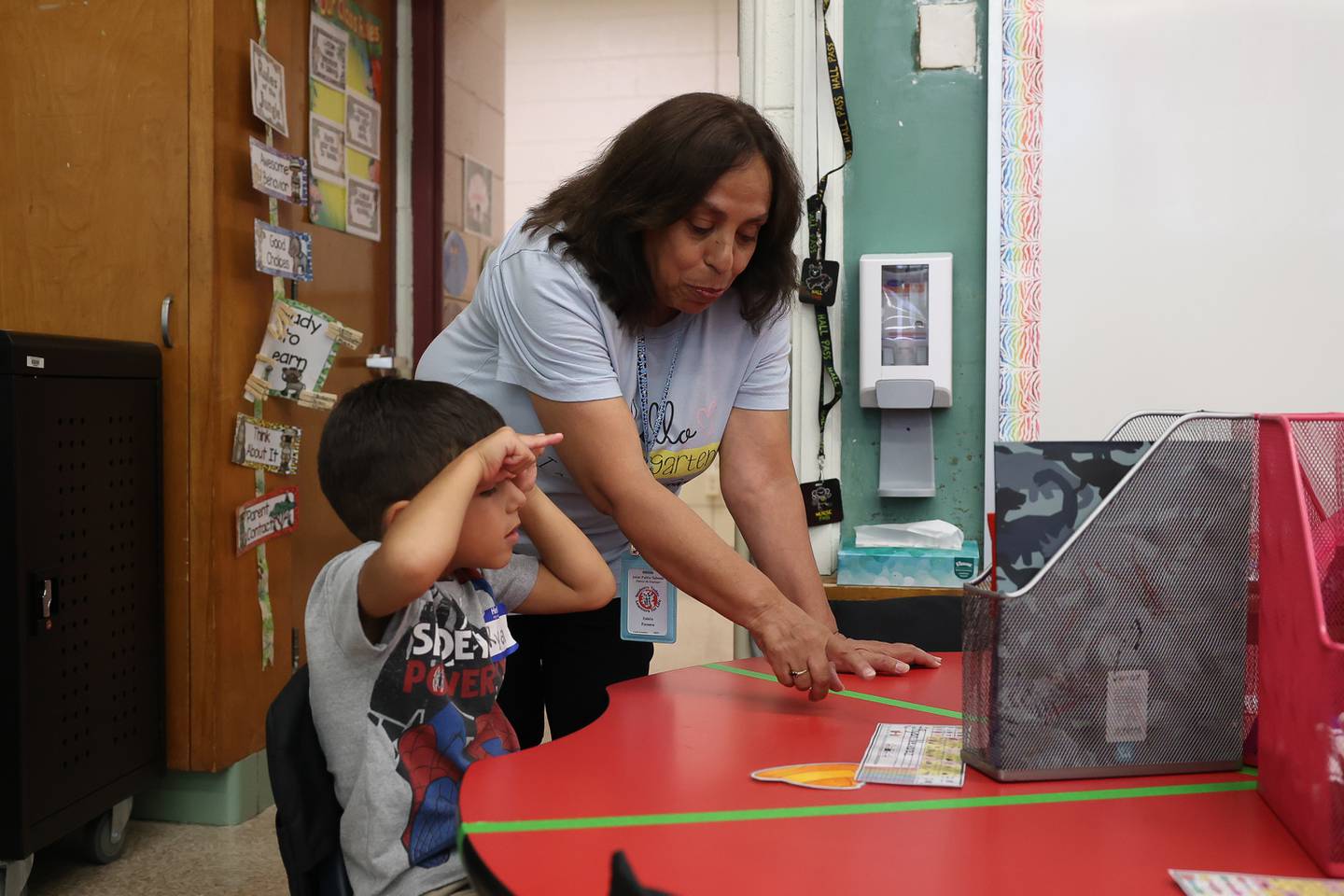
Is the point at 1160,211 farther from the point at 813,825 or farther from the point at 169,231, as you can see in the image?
the point at 169,231

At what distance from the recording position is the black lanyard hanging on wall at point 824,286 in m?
2.58

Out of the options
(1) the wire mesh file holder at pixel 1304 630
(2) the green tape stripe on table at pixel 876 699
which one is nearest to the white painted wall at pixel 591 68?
(2) the green tape stripe on table at pixel 876 699

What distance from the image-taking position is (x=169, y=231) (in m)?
2.68

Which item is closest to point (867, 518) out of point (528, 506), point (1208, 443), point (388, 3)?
point (528, 506)

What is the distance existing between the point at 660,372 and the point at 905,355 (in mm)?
1038

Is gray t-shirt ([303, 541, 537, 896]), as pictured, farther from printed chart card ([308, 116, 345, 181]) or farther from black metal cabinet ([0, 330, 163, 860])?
printed chart card ([308, 116, 345, 181])

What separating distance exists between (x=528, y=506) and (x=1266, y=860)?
0.86 m

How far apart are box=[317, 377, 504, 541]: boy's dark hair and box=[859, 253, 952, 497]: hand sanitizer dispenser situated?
145cm

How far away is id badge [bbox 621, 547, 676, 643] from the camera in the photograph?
157 cm

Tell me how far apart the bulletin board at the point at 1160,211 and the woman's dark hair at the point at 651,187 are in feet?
3.56

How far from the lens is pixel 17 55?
2736 mm

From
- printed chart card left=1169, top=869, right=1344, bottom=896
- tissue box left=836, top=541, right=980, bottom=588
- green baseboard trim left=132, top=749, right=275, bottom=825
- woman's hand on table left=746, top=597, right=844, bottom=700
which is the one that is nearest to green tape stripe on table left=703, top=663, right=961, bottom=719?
woman's hand on table left=746, top=597, right=844, bottom=700

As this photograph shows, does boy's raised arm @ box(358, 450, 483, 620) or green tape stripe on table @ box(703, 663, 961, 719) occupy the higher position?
boy's raised arm @ box(358, 450, 483, 620)

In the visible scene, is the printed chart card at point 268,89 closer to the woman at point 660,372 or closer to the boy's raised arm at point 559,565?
the woman at point 660,372
